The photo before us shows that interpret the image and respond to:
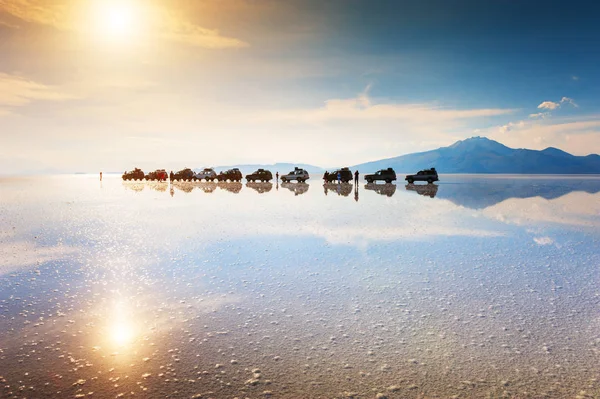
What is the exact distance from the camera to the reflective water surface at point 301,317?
4.12 metres

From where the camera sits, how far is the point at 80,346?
16.4 ft

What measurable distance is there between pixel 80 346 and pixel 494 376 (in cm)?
507

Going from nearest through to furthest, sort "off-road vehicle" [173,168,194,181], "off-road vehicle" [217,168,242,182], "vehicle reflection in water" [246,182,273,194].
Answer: "vehicle reflection in water" [246,182,273,194] → "off-road vehicle" [217,168,242,182] → "off-road vehicle" [173,168,194,181]

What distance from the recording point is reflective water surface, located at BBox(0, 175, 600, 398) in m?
4.12

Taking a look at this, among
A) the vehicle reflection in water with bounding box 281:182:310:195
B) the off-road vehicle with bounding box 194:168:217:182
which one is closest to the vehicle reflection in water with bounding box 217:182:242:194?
the vehicle reflection in water with bounding box 281:182:310:195

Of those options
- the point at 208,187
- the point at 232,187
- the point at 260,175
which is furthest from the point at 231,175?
the point at 232,187

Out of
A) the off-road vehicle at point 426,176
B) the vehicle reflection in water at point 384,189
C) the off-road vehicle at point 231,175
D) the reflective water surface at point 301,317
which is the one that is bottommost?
the reflective water surface at point 301,317

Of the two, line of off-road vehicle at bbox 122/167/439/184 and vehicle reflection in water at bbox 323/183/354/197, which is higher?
line of off-road vehicle at bbox 122/167/439/184

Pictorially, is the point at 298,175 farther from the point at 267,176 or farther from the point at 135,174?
the point at 135,174

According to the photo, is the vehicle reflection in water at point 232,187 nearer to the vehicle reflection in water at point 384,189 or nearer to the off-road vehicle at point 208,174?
the vehicle reflection in water at point 384,189

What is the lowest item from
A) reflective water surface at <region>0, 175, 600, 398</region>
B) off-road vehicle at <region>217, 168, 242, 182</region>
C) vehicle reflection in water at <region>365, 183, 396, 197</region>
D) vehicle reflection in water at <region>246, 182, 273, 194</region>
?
reflective water surface at <region>0, 175, 600, 398</region>

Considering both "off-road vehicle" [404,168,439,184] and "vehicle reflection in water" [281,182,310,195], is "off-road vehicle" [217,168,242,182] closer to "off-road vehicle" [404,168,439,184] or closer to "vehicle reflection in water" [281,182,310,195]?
"vehicle reflection in water" [281,182,310,195]

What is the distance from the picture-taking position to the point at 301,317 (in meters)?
5.93

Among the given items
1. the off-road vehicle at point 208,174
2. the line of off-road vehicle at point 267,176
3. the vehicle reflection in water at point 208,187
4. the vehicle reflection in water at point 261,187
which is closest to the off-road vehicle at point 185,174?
the line of off-road vehicle at point 267,176
